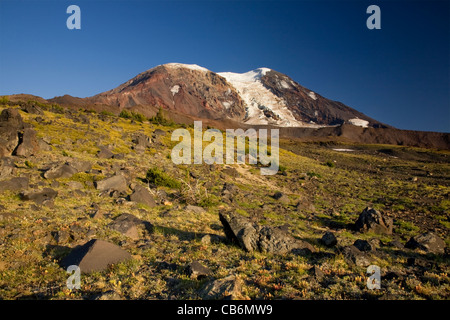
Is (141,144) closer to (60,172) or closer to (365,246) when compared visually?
(60,172)

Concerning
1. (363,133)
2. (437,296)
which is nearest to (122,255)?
(437,296)

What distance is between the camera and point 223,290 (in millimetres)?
6043

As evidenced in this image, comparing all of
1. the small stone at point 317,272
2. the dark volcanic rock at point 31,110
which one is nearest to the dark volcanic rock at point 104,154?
the small stone at point 317,272

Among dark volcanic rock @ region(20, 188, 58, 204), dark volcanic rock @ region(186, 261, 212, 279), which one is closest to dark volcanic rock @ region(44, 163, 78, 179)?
dark volcanic rock @ region(20, 188, 58, 204)

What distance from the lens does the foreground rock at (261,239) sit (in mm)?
9570

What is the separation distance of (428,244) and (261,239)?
9.14 meters

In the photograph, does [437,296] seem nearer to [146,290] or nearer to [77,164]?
[146,290]

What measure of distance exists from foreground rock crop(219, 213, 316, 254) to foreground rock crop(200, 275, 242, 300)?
3.34 m

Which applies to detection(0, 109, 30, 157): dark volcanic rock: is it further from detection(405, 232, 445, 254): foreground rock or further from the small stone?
detection(405, 232, 445, 254): foreground rock

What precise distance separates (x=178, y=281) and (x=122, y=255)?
2.42 meters

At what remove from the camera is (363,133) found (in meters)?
159

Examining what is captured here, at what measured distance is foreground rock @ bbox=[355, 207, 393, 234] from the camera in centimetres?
1534

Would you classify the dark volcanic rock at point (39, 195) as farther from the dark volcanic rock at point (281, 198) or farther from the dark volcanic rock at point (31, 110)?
the dark volcanic rock at point (31, 110)
